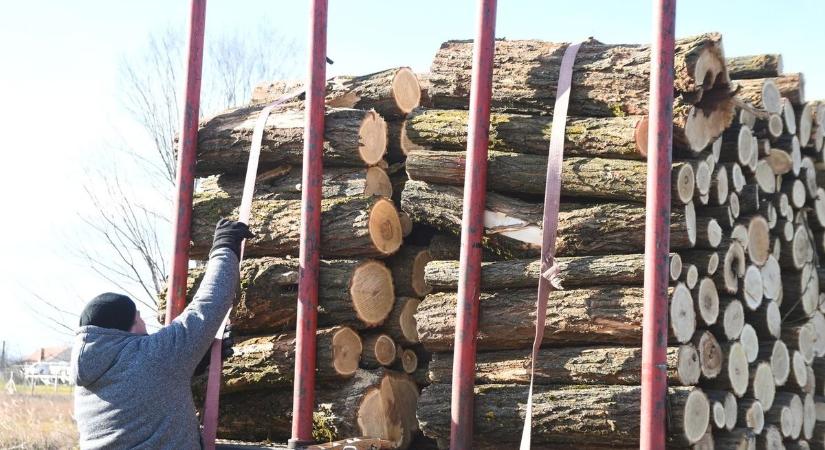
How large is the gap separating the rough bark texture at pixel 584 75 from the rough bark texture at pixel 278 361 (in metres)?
1.61

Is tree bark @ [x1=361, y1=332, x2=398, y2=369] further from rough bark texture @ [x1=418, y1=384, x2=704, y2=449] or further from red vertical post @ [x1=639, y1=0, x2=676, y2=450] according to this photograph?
red vertical post @ [x1=639, y1=0, x2=676, y2=450]

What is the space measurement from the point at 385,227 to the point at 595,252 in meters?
1.35

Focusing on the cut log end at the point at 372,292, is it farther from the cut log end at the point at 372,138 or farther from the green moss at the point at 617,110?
the green moss at the point at 617,110

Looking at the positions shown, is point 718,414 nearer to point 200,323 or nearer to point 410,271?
point 410,271

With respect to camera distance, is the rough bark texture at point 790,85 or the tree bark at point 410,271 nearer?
the tree bark at point 410,271

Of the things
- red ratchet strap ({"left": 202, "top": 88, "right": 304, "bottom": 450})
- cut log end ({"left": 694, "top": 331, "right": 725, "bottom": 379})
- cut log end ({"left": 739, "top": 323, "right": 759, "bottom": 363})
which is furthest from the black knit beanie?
cut log end ({"left": 739, "top": 323, "right": 759, "bottom": 363})

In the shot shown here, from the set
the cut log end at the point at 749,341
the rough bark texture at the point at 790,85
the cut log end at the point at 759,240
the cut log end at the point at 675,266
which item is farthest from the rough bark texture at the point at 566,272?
the rough bark texture at the point at 790,85

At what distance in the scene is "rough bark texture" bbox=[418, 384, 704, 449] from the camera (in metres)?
4.79

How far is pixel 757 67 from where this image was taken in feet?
24.8

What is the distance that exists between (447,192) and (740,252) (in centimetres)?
188

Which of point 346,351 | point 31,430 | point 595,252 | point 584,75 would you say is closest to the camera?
point 595,252

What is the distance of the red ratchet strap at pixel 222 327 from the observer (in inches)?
191

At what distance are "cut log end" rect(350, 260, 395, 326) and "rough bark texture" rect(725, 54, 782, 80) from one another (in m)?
3.49

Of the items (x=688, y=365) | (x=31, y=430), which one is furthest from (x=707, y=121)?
(x=31, y=430)
